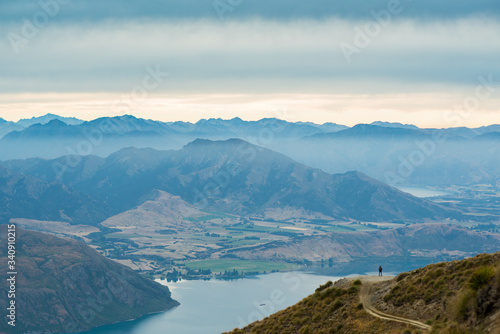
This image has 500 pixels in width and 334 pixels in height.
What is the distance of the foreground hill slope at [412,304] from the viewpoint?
44719 mm

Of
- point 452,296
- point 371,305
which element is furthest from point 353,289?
point 452,296

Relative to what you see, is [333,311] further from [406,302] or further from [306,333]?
[406,302]

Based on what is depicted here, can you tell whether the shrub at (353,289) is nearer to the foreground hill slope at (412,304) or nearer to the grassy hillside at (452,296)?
the foreground hill slope at (412,304)

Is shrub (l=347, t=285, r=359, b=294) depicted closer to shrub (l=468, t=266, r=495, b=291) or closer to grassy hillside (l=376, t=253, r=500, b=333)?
grassy hillside (l=376, t=253, r=500, b=333)

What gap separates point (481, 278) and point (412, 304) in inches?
514

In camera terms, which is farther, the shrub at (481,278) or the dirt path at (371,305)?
Result: the dirt path at (371,305)

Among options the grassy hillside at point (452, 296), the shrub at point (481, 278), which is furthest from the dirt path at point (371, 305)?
the shrub at point (481, 278)

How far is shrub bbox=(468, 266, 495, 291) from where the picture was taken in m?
45.6

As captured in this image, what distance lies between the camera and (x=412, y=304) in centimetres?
5794

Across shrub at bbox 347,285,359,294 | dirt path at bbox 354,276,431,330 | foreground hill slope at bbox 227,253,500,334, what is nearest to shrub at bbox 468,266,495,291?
foreground hill slope at bbox 227,253,500,334

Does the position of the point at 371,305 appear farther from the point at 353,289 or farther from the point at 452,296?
the point at 452,296

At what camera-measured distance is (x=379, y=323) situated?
188 ft

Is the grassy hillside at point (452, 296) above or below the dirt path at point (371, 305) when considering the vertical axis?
above

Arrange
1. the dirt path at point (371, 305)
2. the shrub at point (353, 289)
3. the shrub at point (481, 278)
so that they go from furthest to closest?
1. the shrub at point (353, 289)
2. the dirt path at point (371, 305)
3. the shrub at point (481, 278)
